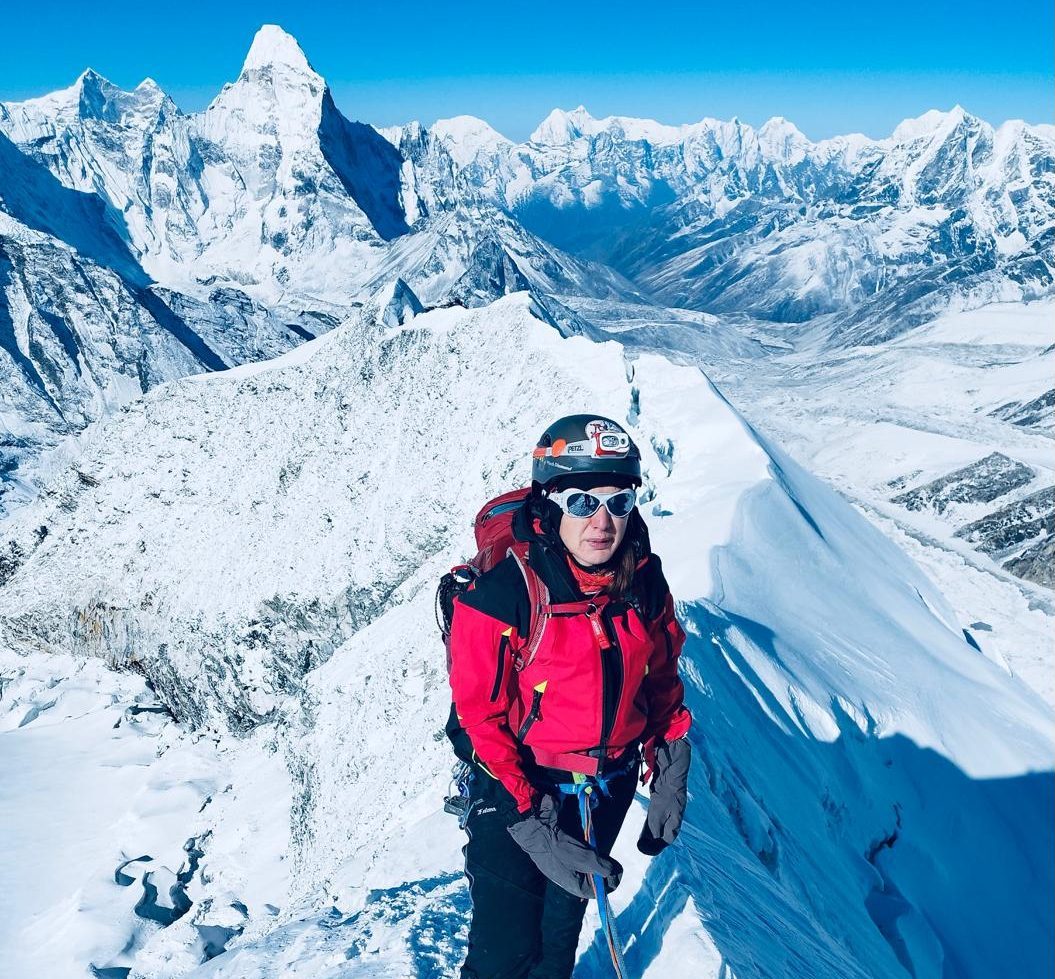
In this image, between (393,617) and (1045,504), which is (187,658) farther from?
(1045,504)

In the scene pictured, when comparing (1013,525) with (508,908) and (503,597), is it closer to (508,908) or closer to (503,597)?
(508,908)

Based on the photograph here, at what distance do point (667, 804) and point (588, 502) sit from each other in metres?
2.48

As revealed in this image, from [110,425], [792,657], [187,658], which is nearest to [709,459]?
[792,657]

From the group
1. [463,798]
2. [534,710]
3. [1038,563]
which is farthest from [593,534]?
[1038,563]

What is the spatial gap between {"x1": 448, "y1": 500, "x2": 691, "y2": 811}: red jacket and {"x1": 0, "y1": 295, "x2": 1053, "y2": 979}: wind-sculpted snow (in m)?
2.32

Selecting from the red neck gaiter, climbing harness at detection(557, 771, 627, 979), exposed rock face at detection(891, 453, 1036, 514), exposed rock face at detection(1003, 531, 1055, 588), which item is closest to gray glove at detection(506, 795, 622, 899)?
climbing harness at detection(557, 771, 627, 979)

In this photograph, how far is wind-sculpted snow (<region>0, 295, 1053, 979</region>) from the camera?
8.72 meters

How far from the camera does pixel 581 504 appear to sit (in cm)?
546

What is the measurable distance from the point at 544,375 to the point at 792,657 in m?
16.6

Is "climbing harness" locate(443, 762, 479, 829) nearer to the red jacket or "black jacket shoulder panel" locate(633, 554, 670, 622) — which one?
the red jacket

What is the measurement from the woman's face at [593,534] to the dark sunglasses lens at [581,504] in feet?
0.11

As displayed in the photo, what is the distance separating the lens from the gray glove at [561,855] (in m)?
5.04

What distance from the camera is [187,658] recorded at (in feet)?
111

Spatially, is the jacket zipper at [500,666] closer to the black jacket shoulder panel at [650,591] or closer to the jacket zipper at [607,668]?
the jacket zipper at [607,668]
